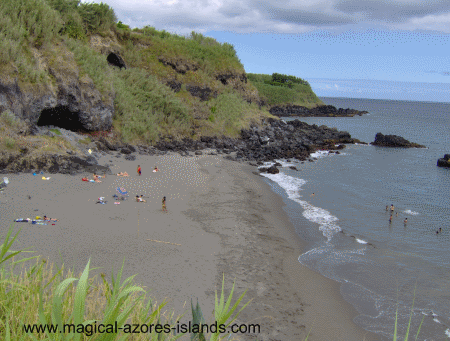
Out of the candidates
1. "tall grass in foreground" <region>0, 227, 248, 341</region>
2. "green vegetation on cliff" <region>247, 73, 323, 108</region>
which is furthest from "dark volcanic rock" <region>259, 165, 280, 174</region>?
"green vegetation on cliff" <region>247, 73, 323, 108</region>

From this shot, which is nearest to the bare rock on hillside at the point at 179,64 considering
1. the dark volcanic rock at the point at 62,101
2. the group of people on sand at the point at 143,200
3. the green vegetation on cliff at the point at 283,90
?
the dark volcanic rock at the point at 62,101

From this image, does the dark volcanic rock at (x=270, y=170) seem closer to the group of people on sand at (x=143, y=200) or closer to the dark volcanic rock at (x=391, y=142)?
the group of people on sand at (x=143, y=200)

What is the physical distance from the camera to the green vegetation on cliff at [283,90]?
96438mm

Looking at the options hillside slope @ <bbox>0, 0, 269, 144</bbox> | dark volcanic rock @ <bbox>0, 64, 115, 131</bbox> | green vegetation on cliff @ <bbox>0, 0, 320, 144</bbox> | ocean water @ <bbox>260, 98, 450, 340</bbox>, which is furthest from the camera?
green vegetation on cliff @ <bbox>0, 0, 320, 144</bbox>

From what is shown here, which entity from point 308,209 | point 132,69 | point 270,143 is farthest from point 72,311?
point 270,143

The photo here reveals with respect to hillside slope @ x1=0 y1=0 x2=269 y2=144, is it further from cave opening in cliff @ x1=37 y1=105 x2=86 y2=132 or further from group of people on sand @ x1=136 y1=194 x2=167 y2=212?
group of people on sand @ x1=136 y1=194 x2=167 y2=212

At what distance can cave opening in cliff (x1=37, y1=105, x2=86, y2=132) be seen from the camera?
2283cm

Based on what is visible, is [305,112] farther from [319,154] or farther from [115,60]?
[115,60]

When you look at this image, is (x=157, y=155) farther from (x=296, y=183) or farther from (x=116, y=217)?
(x=116, y=217)

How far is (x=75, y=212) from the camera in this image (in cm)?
1334

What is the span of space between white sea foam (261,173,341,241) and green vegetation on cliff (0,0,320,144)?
11.3 m

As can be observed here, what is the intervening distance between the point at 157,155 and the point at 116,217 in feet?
41.1

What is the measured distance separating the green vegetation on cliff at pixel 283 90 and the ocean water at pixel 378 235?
65432mm

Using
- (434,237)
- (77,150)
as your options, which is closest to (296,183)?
(434,237)
